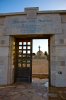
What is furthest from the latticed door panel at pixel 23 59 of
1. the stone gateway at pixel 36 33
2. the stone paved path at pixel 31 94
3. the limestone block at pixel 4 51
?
the stone paved path at pixel 31 94

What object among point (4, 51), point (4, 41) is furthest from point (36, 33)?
point (4, 51)

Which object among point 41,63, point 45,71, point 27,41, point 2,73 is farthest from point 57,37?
point 41,63

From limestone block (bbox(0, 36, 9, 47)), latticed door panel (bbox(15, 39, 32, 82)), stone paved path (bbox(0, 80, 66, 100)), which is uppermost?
limestone block (bbox(0, 36, 9, 47))

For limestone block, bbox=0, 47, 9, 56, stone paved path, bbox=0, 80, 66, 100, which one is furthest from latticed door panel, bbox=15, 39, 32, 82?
stone paved path, bbox=0, 80, 66, 100

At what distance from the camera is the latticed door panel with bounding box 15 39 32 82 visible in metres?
11.6

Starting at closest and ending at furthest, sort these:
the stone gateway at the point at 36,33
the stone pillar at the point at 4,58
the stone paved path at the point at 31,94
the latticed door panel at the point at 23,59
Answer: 1. the stone paved path at the point at 31,94
2. the stone gateway at the point at 36,33
3. the stone pillar at the point at 4,58
4. the latticed door panel at the point at 23,59

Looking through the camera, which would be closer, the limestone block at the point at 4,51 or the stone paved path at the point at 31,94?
the stone paved path at the point at 31,94

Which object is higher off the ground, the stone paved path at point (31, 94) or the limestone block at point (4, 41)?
the limestone block at point (4, 41)

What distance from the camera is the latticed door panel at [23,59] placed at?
1158 centimetres

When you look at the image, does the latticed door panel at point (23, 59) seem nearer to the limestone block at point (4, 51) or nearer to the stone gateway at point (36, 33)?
the stone gateway at point (36, 33)

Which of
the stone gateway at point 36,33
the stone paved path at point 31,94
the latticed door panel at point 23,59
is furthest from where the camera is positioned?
the latticed door panel at point 23,59

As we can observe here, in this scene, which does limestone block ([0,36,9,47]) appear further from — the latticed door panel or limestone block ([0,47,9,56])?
the latticed door panel

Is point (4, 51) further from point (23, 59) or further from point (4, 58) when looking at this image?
point (23, 59)

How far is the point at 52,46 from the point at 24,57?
2.29 meters
